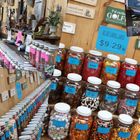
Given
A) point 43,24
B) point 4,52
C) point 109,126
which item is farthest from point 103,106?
point 4,52

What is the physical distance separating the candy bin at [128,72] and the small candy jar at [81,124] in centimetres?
28

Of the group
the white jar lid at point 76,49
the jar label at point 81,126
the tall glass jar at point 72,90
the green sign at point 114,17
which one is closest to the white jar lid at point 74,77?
the tall glass jar at point 72,90

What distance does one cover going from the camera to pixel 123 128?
1321mm

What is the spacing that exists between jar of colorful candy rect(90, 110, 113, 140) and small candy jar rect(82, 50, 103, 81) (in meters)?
0.22

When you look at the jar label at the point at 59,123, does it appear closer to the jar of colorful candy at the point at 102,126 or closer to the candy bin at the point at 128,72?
the jar of colorful candy at the point at 102,126

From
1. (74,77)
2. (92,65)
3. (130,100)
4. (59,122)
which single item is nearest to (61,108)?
(59,122)

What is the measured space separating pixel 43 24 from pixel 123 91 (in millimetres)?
691

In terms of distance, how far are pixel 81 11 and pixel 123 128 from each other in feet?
2.17

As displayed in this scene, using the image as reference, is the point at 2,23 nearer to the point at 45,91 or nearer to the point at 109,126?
the point at 45,91

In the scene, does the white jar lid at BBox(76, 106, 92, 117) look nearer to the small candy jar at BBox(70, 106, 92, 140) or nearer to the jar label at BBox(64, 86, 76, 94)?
the small candy jar at BBox(70, 106, 92, 140)

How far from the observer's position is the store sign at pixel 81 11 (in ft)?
4.27

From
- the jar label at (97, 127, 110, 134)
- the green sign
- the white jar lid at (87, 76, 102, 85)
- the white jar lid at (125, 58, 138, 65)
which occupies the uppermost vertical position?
the green sign

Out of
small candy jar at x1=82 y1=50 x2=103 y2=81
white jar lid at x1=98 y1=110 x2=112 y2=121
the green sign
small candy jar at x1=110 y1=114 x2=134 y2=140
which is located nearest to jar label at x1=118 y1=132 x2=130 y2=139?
small candy jar at x1=110 y1=114 x2=134 y2=140

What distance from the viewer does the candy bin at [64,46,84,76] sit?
135 cm
